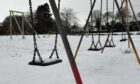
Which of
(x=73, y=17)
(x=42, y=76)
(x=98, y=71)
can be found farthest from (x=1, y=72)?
(x=73, y=17)

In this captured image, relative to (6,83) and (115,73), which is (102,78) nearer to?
(115,73)

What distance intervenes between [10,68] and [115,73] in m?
1.79

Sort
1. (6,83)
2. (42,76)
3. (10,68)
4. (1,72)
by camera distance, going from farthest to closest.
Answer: (10,68) → (1,72) → (42,76) → (6,83)

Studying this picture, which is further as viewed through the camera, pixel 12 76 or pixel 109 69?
pixel 109 69

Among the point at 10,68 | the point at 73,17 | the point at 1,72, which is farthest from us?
the point at 73,17

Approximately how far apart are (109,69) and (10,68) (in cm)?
168

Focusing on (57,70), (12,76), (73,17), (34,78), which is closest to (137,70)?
(57,70)

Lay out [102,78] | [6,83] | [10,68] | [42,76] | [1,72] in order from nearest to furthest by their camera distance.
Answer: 1. [6,83]
2. [102,78]
3. [42,76]
4. [1,72]
5. [10,68]

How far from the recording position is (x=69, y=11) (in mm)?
58219

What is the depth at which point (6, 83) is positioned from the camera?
3242 mm

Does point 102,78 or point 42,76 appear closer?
point 102,78

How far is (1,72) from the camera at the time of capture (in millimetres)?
4035

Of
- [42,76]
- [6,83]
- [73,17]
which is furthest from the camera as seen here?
[73,17]

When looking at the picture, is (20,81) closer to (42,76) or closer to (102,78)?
(42,76)
